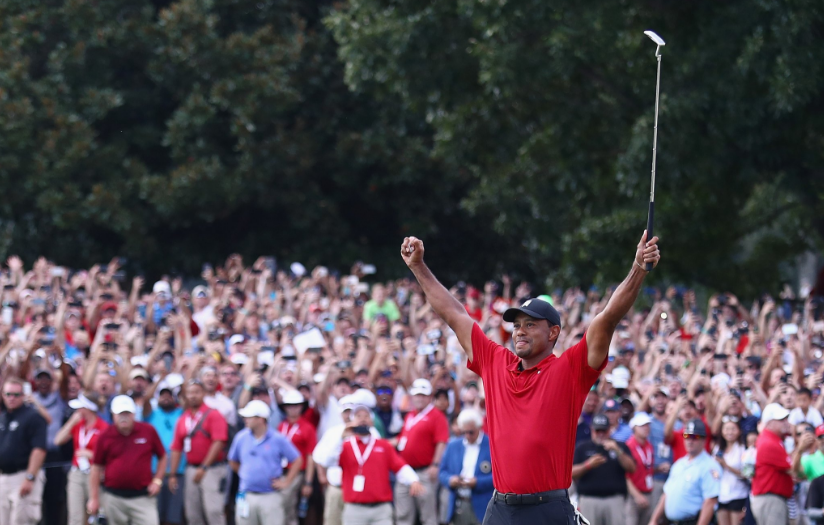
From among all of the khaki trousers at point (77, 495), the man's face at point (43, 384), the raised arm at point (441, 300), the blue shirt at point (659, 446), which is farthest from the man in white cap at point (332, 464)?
the raised arm at point (441, 300)

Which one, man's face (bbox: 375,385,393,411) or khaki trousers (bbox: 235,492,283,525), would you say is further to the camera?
man's face (bbox: 375,385,393,411)

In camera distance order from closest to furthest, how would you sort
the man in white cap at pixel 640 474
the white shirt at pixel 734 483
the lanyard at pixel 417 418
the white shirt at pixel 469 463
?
the white shirt at pixel 734 483 → the man in white cap at pixel 640 474 → the white shirt at pixel 469 463 → the lanyard at pixel 417 418

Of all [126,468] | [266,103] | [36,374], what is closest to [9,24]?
[266,103]

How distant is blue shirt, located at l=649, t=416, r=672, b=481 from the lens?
1484 centimetres

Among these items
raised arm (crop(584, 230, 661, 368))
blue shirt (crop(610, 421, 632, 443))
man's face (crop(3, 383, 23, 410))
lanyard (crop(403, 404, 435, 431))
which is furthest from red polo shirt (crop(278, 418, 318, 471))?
raised arm (crop(584, 230, 661, 368))

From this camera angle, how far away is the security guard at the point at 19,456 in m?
14.4

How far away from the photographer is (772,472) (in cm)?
1324

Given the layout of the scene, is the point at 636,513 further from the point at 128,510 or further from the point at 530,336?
the point at 530,336

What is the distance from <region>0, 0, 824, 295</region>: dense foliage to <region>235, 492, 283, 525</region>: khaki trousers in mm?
7757

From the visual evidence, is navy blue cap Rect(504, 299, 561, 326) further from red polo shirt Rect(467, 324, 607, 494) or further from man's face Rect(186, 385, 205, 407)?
man's face Rect(186, 385, 205, 407)

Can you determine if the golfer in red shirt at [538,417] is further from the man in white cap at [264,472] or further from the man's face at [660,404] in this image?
the man's face at [660,404]

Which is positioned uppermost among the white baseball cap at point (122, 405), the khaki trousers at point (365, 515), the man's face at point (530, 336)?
the white baseball cap at point (122, 405)

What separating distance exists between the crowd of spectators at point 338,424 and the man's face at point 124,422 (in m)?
0.02

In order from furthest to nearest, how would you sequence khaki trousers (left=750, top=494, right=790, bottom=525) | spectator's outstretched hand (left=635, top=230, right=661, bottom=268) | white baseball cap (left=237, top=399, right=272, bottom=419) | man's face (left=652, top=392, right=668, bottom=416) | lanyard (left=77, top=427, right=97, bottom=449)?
1. man's face (left=652, top=392, right=668, bottom=416)
2. lanyard (left=77, top=427, right=97, bottom=449)
3. white baseball cap (left=237, top=399, right=272, bottom=419)
4. khaki trousers (left=750, top=494, right=790, bottom=525)
5. spectator's outstretched hand (left=635, top=230, right=661, bottom=268)
